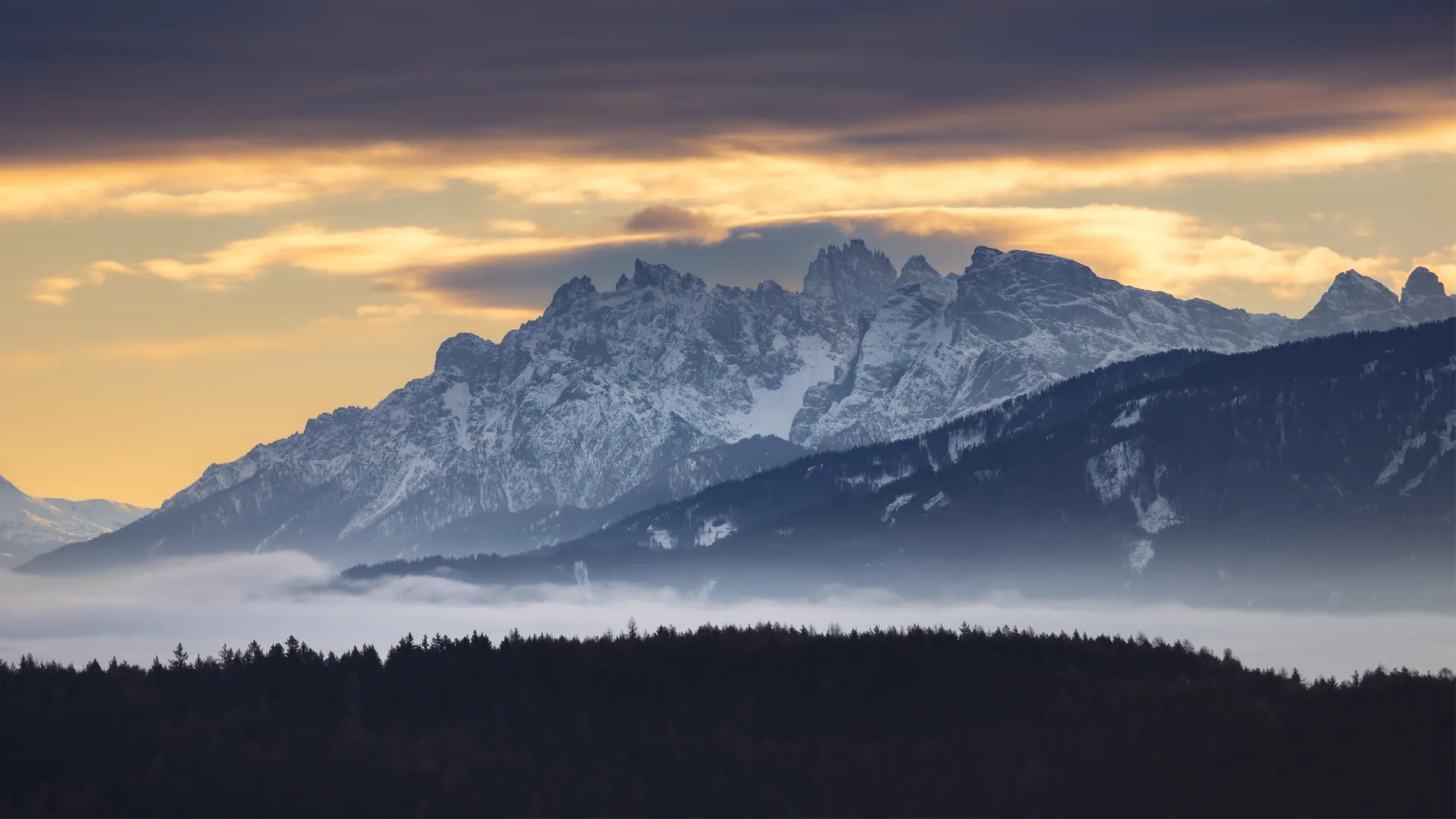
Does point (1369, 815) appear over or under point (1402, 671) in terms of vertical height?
under

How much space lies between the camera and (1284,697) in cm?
19675

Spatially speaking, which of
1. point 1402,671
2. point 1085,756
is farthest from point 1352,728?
point 1085,756

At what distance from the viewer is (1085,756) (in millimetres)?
199375

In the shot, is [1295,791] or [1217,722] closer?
[1295,791]

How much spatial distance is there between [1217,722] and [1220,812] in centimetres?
1210

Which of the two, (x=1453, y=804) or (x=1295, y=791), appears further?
(x=1295, y=791)

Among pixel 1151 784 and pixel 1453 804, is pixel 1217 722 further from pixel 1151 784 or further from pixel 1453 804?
pixel 1453 804

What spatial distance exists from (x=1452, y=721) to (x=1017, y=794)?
124 feet

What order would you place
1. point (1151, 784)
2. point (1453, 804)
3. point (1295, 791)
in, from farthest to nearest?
point (1151, 784) → point (1295, 791) → point (1453, 804)

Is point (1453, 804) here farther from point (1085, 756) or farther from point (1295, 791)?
point (1085, 756)

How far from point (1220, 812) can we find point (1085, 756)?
695 inches

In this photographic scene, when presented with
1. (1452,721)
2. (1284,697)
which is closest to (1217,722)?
(1284,697)

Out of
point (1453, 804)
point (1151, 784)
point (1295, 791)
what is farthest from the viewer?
point (1151, 784)

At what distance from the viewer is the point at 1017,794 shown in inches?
7751
